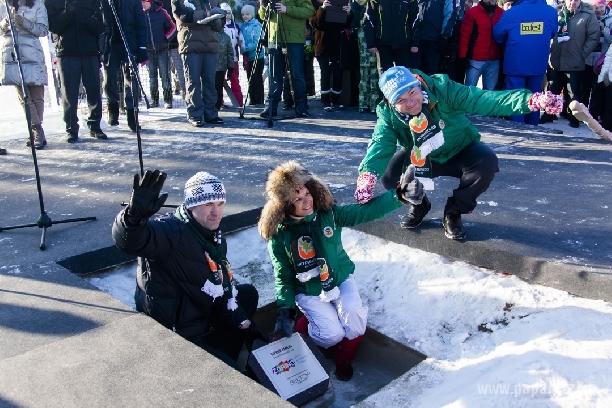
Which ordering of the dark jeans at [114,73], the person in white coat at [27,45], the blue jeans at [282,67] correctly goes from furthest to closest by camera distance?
the blue jeans at [282,67], the dark jeans at [114,73], the person in white coat at [27,45]

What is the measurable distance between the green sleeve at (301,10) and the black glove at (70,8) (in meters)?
2.83

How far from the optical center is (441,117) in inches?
154

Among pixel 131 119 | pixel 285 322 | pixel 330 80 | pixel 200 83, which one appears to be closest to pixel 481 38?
pixel 330 80

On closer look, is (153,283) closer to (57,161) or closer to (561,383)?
(561,383)

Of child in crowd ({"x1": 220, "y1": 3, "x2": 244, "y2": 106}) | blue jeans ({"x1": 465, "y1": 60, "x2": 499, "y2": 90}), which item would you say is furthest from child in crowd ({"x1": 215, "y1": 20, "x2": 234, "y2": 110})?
blue jeans ({"x1": 465, "y1": 60, "x2": 499, "y2": 90})

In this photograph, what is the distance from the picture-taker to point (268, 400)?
242 centimetres

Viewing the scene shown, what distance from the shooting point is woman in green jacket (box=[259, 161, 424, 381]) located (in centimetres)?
344

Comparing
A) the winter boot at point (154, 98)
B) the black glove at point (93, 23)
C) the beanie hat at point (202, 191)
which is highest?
the black glove at point (93, 23)

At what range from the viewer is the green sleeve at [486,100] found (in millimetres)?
3496

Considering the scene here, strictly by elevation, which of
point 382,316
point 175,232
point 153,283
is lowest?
point 382,316

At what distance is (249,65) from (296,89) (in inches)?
74.1

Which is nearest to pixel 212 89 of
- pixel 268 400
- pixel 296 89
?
pixel 296 89

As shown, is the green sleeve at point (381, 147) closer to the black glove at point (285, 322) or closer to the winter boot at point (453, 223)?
the winter boot at point (453, 223)

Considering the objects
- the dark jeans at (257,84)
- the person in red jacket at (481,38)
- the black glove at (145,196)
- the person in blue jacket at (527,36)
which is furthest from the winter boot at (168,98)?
Result: the black glove at (145,196)
